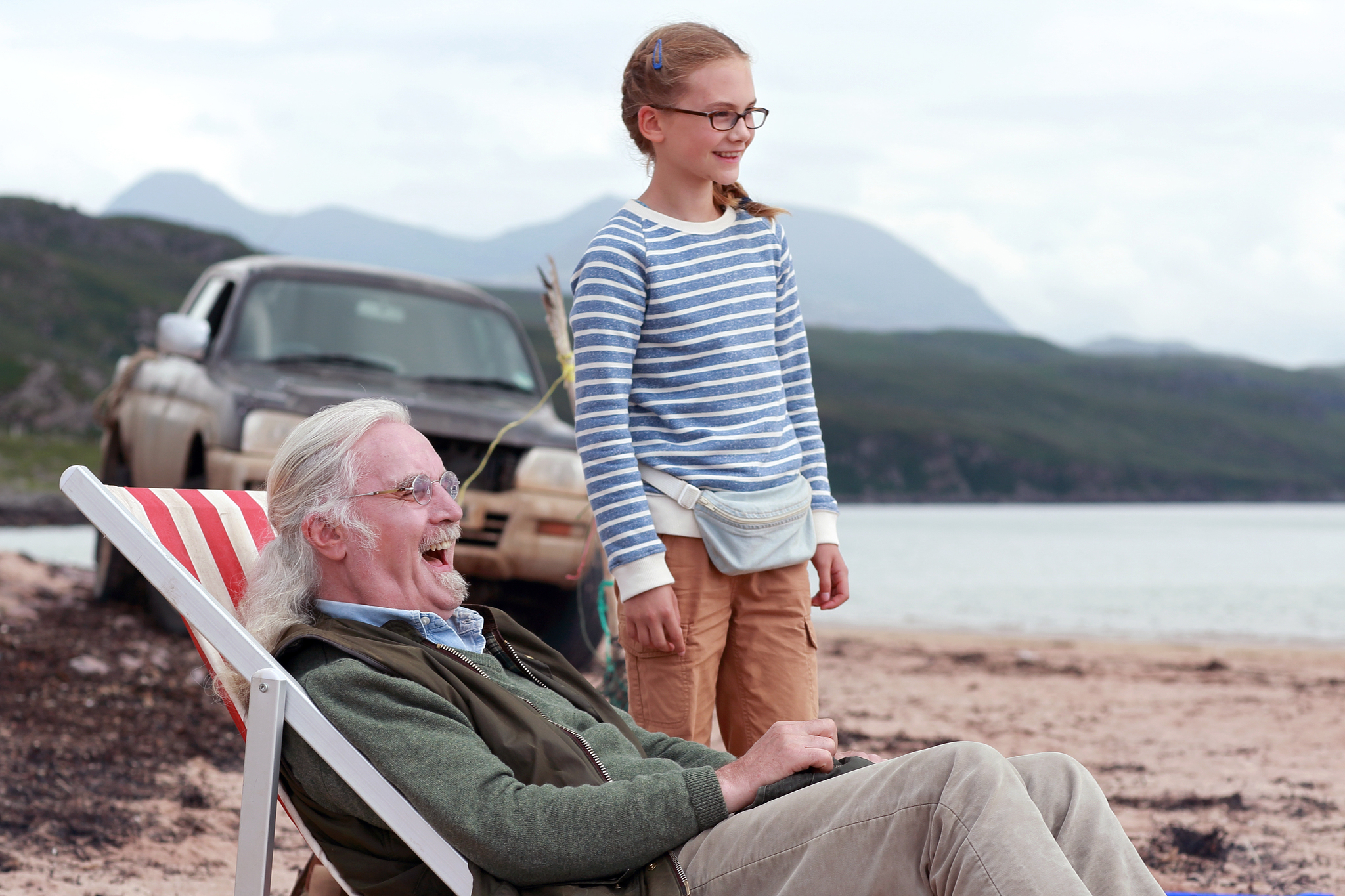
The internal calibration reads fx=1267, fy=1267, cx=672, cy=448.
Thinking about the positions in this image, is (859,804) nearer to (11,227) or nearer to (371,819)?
(371,819)

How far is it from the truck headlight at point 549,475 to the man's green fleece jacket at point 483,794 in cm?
434

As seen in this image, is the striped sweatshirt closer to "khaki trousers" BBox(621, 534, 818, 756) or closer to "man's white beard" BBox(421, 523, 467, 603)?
"khaki trousers" BBox(621, 534, 818, 756)

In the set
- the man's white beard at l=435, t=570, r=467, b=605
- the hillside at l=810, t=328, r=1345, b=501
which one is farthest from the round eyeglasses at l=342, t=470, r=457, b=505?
the hillside at l=810, t=328, r=1345, b=501

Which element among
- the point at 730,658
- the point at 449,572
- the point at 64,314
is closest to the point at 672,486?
the point at 730,658

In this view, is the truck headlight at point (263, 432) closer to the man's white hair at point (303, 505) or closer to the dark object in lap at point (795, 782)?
the man's white hair at point (303, 505)

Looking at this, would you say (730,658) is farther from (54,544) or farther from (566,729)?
(54,544)

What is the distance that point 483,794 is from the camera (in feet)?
6.03

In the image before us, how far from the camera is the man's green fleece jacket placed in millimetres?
1830

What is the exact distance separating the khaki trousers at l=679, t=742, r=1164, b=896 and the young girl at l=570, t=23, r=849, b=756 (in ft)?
2.38

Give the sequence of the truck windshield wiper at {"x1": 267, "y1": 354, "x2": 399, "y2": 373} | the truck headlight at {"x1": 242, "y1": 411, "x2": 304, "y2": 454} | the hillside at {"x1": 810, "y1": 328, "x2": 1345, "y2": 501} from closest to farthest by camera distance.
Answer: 1. the truck headlight at {"x1": 242, "y1": 411, "x2": 304, "y2": 454}
2. the truck windshield wiper at {"x1": 267, "y1": 354, "x2": 399, "y2": 373}
3. the hillside at {"x1": 810, "y1": 328, "x2": 1345, "y2": 501}

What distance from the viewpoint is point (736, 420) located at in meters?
2.71

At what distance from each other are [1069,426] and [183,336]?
132675 mm

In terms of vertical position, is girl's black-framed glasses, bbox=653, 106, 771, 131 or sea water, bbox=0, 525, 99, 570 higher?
girl's black-framed glasses, bbox=653, 106, 771, 131

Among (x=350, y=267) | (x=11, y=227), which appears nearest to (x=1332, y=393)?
(x=11, y=227)
